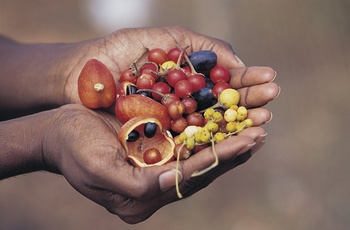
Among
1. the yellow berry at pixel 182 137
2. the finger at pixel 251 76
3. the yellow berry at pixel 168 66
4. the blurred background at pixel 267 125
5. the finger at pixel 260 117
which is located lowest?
the blurred background at pixel 267 125

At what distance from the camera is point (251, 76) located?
3070 mm

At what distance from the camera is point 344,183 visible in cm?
497

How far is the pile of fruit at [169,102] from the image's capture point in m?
2.75

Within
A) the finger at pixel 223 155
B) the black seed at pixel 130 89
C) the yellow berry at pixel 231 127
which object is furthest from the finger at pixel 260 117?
the black seed at pixel 130 89

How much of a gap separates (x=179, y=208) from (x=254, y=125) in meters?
2.26

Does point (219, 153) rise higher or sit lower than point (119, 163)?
higher

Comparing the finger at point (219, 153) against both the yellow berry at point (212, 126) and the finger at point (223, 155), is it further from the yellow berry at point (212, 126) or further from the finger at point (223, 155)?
the yellow berry at point (212, 126)

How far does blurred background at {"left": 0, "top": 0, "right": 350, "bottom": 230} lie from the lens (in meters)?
4.84

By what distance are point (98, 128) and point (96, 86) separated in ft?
1.24

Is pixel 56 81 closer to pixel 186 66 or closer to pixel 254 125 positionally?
pixel 186 66

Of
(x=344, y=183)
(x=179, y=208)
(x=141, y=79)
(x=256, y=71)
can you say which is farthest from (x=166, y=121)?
(x=344, y=183)

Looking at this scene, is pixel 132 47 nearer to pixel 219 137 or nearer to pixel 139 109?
pixel 139 109

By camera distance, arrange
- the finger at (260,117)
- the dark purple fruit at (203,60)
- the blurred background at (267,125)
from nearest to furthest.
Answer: the finger at (260,117), the dark purple fruit at (203,60), the blurred background at (267,125)

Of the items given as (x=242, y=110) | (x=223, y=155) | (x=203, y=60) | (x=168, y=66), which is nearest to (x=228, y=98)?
(x=242, y=110)
